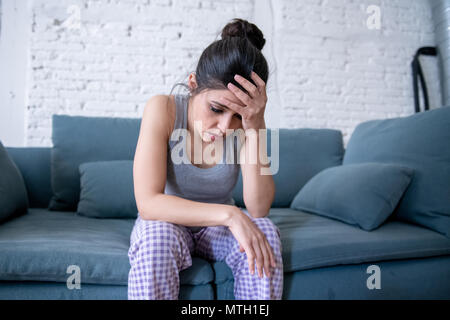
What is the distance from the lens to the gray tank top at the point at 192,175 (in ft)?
3.47

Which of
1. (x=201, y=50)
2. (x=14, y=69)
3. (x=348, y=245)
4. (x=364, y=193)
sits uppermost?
(x=201, y=50)

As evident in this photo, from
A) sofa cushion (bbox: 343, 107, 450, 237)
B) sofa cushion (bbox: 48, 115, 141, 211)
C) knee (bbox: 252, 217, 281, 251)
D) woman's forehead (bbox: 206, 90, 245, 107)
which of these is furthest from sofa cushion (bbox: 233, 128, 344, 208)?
woman's forehead (bbox: 206, 90, 245, 107)

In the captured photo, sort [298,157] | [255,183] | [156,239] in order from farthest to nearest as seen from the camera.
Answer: [298,157], [255,183], [156,239]

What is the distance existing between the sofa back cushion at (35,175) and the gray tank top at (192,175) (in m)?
1.00

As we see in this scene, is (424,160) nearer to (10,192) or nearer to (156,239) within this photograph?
(156,239)

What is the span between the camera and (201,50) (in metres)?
2.46

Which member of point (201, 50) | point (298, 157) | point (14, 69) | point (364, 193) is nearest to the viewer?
point (364, 193)

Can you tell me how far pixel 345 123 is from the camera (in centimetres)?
271

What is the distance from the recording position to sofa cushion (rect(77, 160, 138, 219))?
151 centimetres

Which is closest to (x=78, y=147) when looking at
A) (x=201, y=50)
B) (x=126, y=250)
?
(x=126, y=250)

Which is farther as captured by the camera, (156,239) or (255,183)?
(255,183)

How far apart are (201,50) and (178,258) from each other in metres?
1.93

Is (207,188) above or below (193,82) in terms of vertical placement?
below
